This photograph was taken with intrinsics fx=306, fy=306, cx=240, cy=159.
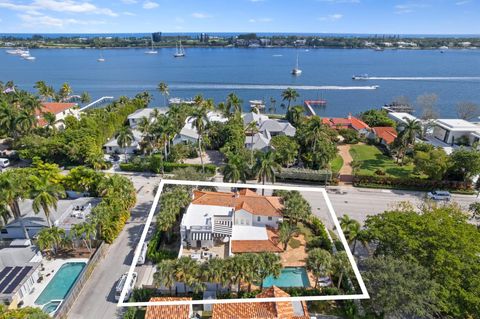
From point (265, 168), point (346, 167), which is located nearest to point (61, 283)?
point (265, 168)

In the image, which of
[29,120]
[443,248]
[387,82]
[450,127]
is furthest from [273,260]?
[387,82]

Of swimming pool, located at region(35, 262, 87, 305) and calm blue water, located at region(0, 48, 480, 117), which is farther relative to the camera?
calm blue water, located at region(0, 48, 480, 117)

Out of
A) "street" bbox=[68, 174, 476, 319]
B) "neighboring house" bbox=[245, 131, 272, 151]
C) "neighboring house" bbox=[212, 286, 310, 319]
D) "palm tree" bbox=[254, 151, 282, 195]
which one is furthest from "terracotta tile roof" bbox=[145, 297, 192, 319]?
"neighboring house" bbox=[245, 131, 272, 151]

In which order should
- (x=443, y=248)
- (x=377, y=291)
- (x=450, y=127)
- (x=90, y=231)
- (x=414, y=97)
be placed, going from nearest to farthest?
(x=377, y=291)
(x=443, y=248)
(x=90, y=231)
(x=450, y=127)
(x=414, y=97)

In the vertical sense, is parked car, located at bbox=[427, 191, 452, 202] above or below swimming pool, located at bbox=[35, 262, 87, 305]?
above

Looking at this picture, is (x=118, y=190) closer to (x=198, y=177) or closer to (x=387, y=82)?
(x=198, y=177)

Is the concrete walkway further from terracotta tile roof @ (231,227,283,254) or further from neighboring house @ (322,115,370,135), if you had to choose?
terracotta tile roof @ (231,227,283,254)
